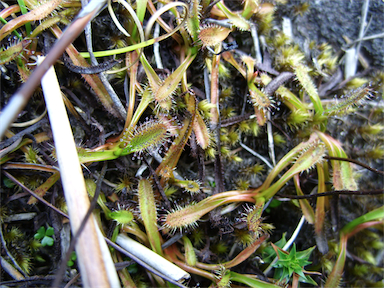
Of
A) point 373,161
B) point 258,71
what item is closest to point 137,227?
point 258,71

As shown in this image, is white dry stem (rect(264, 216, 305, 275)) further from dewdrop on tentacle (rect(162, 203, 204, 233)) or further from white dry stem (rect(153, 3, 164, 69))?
white dry stem (rect(153, 3, 164, 69))

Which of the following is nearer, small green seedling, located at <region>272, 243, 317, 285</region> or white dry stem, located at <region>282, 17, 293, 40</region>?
small green seedling, located at <region>272, 243, 317, 285</region>

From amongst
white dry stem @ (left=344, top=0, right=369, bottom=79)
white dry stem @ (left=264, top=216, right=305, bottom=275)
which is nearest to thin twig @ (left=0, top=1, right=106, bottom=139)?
white dry stem @ (left=264, top=216, right=305, bottom=275)

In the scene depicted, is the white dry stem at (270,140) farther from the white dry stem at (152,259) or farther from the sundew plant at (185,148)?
the white dry stem at (152,259)

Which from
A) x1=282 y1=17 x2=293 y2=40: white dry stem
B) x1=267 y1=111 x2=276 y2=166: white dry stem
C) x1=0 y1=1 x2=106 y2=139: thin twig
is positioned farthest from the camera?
x1=282 y1=17 x2=293 y2=40: white dry stem

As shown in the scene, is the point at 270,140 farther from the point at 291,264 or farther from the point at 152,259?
the point at 152,259

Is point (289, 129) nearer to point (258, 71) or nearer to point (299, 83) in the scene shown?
point (299, 83)

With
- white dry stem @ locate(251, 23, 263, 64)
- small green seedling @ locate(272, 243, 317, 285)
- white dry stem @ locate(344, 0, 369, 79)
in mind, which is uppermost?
white dry stem @ locate(251, 23, 263, 64)
